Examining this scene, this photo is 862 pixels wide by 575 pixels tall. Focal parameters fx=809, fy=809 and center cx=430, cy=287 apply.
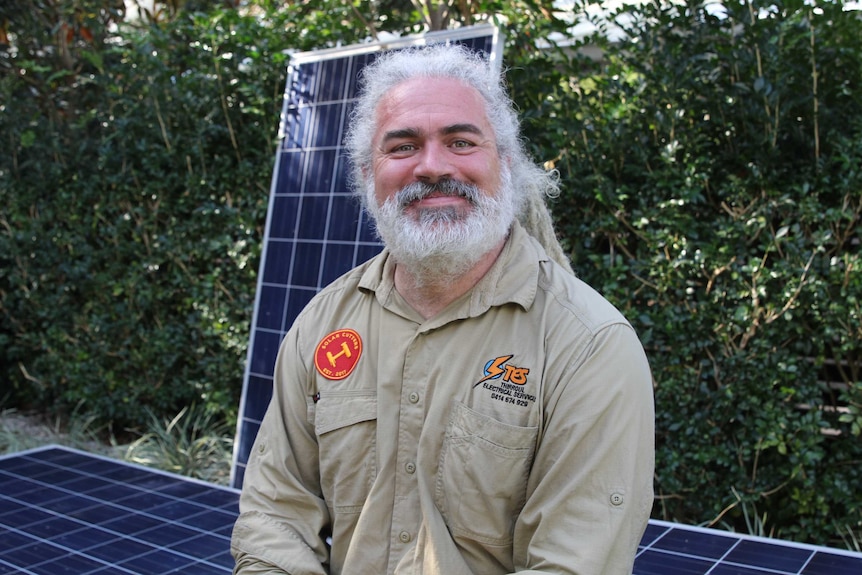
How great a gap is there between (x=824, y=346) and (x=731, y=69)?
131 centimetres

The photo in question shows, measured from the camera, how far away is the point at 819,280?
338 cm

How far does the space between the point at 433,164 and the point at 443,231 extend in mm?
169


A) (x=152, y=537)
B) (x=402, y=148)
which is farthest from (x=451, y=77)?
(x=152, y=537)

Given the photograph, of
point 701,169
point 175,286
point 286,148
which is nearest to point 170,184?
point 175,286

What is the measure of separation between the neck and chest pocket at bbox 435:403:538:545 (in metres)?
0.33

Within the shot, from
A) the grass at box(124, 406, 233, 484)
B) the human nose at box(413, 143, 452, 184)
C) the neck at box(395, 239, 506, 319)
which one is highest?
the human nose at box(413, 143, 452, 184)

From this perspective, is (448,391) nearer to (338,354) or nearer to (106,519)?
(338,354)

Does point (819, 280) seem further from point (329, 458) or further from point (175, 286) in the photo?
point (175, 286)

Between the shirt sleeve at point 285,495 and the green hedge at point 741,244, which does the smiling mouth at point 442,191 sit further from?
the green hedge at point 741,244

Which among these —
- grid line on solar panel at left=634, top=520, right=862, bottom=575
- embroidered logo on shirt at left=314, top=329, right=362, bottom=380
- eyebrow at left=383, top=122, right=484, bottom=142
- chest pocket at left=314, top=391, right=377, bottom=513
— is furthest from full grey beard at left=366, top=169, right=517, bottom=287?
grid line on solar panel at left=634, top=520, right=862, bottom=575

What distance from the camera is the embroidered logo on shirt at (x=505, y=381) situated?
1841 millimetres

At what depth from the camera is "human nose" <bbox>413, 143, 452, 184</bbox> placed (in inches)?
79.0

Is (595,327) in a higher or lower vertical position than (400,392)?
higher

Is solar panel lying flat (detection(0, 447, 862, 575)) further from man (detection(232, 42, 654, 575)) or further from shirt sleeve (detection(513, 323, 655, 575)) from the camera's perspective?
shirt sleeve (detection(513, 323, 655, 575))
